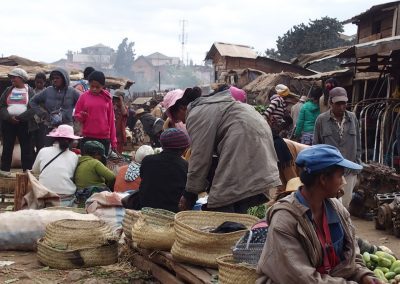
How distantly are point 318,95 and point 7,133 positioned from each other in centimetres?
507

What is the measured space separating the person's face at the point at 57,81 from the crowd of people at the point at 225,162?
0.02 metres

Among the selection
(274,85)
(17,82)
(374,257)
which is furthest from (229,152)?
(274,85)

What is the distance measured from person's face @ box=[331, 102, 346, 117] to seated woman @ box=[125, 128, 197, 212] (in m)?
2.34

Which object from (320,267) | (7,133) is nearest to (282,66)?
(7,133)

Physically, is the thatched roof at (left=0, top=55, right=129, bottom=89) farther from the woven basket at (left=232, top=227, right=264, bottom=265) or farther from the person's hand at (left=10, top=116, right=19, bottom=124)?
the woven basket at (left=232, top=227, right=264, bottom=265)

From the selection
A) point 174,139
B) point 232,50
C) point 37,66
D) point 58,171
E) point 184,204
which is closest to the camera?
point 184,204

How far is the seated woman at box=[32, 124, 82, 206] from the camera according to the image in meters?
6.62

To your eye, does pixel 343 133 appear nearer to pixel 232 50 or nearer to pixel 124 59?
pixel 232 50

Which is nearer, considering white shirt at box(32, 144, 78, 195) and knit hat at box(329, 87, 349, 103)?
knit hat at box(329, 87, 349, 103)

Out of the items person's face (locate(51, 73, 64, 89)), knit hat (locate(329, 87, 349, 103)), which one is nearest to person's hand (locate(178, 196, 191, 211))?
knit hat (locate(329, 87, 349, 103))

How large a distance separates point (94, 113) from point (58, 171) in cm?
151

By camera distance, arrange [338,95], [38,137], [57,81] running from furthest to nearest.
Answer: [38,137] → [57,81] → [338,95]

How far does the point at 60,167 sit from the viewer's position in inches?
261

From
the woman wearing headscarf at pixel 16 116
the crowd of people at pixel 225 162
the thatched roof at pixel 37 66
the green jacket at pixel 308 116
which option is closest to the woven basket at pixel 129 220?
the crowd of people at pixel 225 162
